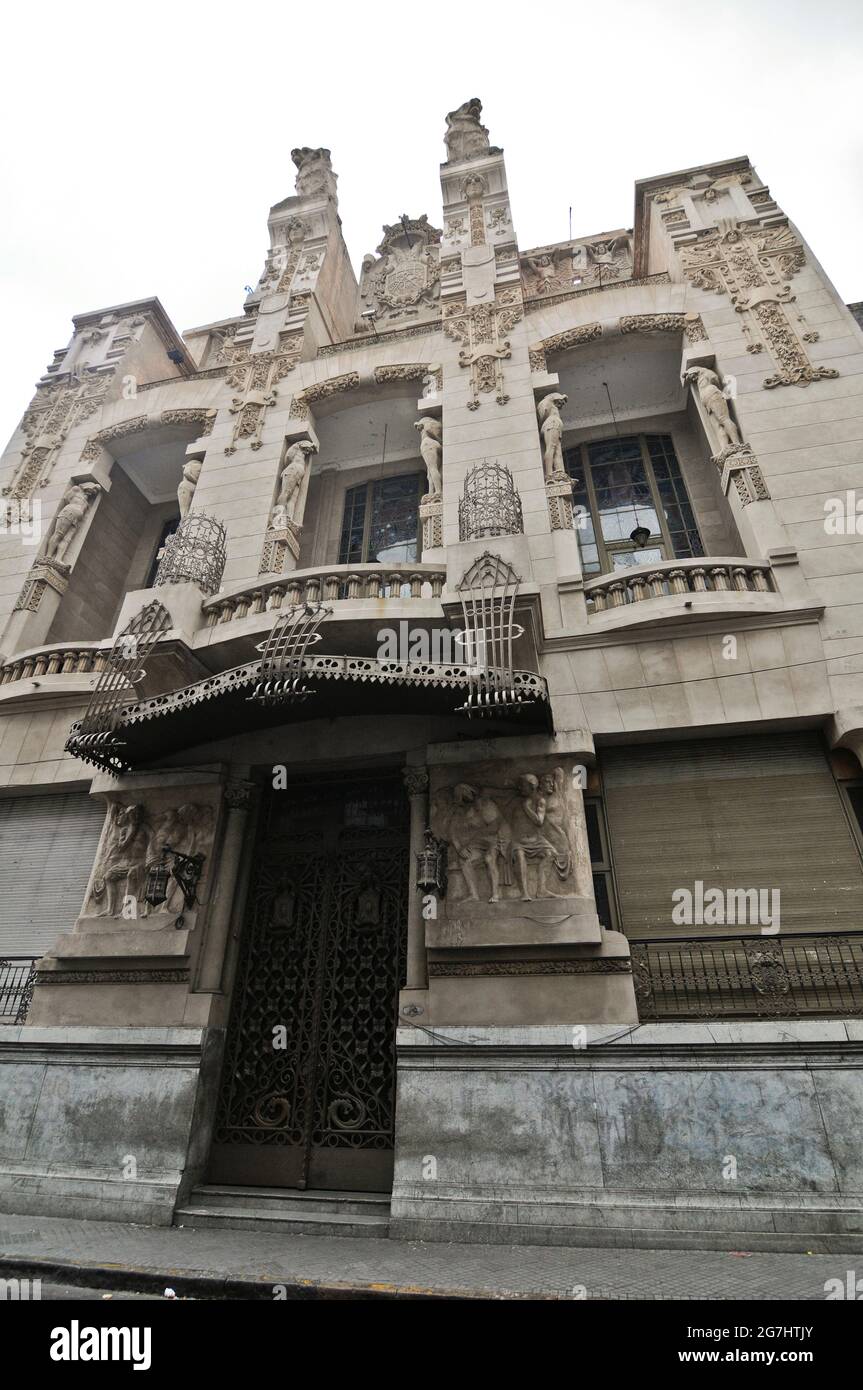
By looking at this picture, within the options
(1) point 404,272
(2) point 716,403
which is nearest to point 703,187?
(2) point 716,403

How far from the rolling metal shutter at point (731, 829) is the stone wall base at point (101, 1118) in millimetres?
5808

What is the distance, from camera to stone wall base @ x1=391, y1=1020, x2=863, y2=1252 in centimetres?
634

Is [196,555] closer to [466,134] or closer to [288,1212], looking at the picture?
[288,1212]

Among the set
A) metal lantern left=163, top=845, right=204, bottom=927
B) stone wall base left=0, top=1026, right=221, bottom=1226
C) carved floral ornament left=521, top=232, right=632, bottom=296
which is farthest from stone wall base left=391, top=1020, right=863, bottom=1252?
carved floral ornament left=521, top=232, right=632, bottom=296

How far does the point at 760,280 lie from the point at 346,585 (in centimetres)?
1050

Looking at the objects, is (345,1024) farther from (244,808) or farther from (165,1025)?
(244,808)

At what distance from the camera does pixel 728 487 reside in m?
11.1

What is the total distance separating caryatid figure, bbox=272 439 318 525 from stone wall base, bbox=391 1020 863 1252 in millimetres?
9472

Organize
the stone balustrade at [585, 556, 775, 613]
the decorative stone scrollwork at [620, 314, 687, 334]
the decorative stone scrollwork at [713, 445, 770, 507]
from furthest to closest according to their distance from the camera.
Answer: the decorative stone scrollwork at [620, 314, 687, 334] → the decorative stone scrollwork at [713, 445, 770, 507] → the stone balustrade at [585, 556, 775, 613]

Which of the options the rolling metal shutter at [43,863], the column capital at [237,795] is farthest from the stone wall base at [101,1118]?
the column capital at [237,795]

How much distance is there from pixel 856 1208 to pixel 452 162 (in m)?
22.7

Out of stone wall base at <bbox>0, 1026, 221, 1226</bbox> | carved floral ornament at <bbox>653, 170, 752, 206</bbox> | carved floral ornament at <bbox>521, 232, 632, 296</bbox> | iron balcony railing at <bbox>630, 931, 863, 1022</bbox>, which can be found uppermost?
carved floral ornament at <bbox>521, 232, 632, 296</bbox>

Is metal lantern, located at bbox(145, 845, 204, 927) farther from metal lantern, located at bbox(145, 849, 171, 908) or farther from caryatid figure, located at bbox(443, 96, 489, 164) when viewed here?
caryatid figure, located at bbox(443, 96, 489, 164)
